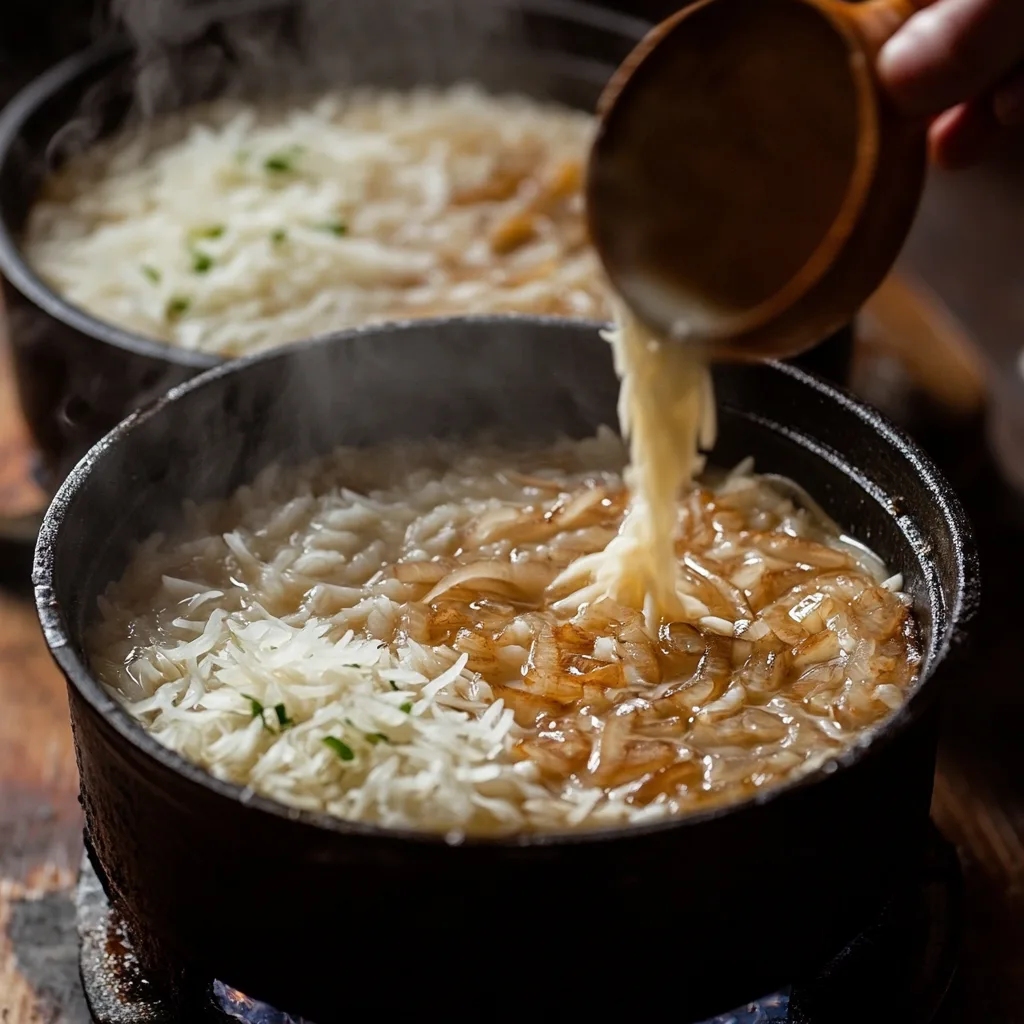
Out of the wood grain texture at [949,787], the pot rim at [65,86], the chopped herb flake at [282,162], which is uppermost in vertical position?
the pot rim at [65,86]

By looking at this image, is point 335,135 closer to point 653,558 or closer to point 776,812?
point 653,558

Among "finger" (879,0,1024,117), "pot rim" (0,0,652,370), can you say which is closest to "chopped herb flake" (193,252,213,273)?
"pot rim" (0,0,652,370)

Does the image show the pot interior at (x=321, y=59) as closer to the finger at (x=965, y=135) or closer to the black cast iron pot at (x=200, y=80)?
the black cast iron pot at (x=200, y=80)

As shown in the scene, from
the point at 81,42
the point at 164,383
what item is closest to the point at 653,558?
the point at 164,383

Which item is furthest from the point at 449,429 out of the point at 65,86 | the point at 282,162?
the point at 65,86

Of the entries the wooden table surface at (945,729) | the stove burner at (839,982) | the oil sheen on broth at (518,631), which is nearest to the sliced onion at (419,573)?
the oil sheen on broth at (518,631)

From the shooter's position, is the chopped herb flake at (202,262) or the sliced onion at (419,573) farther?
the chopped herb flake at (202,262)

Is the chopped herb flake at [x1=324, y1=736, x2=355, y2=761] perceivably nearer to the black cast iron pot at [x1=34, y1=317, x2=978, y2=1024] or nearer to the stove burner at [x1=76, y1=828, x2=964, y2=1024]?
the black cast iron pot at [x1=34, y1=317, x2=978, y2=1024]
